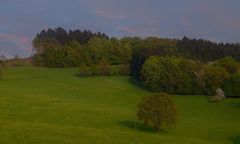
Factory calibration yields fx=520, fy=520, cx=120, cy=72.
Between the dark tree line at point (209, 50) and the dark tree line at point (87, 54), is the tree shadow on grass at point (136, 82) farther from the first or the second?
the dark tree line at point (209, 50)

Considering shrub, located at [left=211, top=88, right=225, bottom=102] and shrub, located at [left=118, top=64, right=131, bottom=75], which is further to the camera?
shrub, located at [left=118, top=64, right=131, bottom=75]

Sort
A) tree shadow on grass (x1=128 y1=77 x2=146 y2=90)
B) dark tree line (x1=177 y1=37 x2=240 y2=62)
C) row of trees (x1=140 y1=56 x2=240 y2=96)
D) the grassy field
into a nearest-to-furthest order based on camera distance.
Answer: the grassy field, row of trees (x1=140 y1=56 x2=240 y2=96), tree shadow on grass (x1=128 y1=77 x2=146 y2=90), dark tree line (x1=177 y1=37 x2=240 y2=62)

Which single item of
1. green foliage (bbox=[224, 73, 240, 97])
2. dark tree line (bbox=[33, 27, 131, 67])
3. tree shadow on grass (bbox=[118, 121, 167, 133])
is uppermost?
dark tree line (bbox=[33, 27, 131, 67])

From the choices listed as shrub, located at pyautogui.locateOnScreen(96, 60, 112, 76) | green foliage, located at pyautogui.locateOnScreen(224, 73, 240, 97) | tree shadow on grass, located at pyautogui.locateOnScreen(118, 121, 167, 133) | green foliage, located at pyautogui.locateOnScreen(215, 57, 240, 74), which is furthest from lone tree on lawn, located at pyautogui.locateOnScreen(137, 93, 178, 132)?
shrub, located at pyautogui.locateOnScreen(96, 60, 112, 76)

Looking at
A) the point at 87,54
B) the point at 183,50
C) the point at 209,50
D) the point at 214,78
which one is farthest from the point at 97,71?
the point at 209,50

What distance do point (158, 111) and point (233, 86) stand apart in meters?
48.5

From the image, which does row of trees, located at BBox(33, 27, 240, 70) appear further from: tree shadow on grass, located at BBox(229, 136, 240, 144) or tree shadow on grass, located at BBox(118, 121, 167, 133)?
tree shadow on grass, located at BBox(229, 136, 240, 144)

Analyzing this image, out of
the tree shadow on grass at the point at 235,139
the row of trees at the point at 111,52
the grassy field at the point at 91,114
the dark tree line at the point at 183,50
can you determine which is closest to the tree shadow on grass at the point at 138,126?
the grassy field at the point at 91,114

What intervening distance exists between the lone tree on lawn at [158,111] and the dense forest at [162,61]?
45720mm

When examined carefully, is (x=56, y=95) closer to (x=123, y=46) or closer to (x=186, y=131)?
(x=186, y=131)

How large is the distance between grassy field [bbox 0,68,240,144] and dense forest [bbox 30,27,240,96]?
4.43m

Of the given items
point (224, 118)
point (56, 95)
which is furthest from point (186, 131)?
point (56, 95)

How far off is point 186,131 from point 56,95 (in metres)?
40.3

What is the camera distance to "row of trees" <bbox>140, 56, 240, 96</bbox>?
4375 inches
